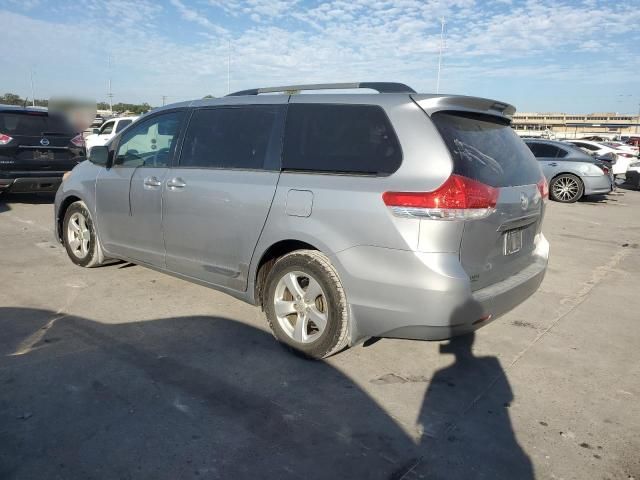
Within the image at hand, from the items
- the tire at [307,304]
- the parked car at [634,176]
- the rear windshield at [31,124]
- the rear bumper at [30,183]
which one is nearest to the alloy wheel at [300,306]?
the tire at [307,304]

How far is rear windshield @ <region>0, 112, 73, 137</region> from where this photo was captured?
28.2 ft

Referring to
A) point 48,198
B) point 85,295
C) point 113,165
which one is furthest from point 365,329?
point 48,198

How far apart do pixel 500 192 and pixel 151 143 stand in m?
3.07


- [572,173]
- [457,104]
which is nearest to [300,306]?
[457,104]

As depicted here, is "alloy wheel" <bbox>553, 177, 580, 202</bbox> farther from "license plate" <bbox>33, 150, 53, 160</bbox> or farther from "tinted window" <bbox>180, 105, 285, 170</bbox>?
"license plate" <bbox>33, 150, 53, 160</bbox>

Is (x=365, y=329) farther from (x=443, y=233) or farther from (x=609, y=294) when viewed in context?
(x=609, y=294)

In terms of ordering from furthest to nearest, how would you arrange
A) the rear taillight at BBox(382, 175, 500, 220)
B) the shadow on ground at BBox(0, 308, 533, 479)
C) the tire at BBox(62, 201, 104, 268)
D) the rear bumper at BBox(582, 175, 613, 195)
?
the rear bumper at BBox(582, 175, 613, 195), the tire at BBox(62, 201, 104, 268), the rear taillight at BBox(382, 175, 500, 220), the shadow on ground at BBox(0, 308, 533, 479)

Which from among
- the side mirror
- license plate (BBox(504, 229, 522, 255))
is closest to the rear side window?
license plate (BBox(504, 229, 522, 255))

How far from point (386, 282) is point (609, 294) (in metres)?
3.46

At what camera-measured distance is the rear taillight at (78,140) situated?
9.52m

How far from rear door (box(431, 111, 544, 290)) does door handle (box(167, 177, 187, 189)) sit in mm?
2095

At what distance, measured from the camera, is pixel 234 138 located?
3.93 m

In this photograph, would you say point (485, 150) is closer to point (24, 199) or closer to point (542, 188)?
point (542, 188)

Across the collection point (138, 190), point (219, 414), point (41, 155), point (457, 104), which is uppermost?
point (457, 104)
